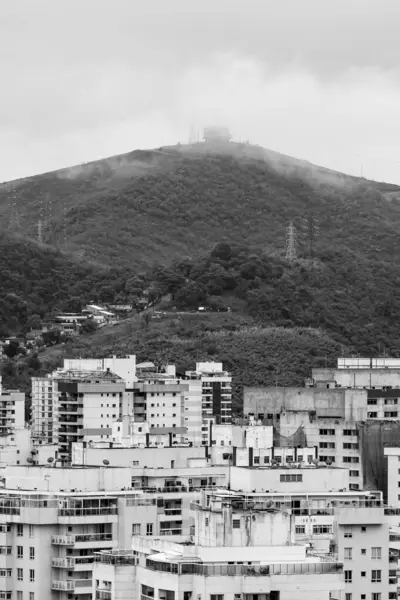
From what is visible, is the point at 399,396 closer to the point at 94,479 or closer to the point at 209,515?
the point at 94,479

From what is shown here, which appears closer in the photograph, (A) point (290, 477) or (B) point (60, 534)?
(B) point (60, 534)

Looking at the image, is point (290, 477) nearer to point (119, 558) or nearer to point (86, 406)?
point (119, 558)

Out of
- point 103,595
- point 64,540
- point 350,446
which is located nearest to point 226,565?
point 103,595

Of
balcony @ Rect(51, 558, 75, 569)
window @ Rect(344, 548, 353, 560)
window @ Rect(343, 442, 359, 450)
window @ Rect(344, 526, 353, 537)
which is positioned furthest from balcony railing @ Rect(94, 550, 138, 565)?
window @ Rect(343, 442, 359, 450)

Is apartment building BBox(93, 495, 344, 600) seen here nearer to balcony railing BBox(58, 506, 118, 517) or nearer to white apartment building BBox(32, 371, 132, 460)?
balcony railing BBox(58, 506, 118, 517)

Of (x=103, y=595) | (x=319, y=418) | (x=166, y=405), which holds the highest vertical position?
(x=166, y=405)

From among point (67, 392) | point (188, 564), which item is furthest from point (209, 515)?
point (67, 392)
